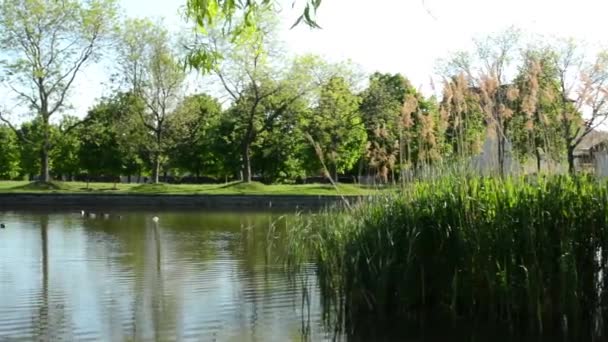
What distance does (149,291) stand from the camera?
12508 millimetres

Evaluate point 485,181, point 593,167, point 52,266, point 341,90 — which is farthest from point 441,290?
point 341,90

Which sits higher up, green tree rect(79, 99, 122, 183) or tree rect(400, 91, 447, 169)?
green tree rect(79, 99, 122, 183)

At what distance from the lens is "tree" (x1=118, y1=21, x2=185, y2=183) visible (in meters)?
51.9

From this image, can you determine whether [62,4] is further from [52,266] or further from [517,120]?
[517,120]

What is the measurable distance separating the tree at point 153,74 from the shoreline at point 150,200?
10171 mm

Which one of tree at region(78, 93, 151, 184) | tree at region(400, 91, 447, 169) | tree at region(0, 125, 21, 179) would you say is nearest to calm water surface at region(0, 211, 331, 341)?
tree at region(400, 91, 447, 169)

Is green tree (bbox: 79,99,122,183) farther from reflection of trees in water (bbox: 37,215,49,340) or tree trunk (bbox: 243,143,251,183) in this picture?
reflection of trees in water (bbox: 37,215,49,340)

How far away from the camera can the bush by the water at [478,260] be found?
8766 millimetres

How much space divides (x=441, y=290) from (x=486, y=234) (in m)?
0.97

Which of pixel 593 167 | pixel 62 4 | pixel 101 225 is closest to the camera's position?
pixel 593 167

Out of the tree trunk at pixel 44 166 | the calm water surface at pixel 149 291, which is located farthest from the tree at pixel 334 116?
the calm water surface at pixel 149 291

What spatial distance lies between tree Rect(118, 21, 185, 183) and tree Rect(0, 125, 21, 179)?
91.7 feet

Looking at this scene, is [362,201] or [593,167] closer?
[593,167]

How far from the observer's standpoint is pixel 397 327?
9.24 metres
